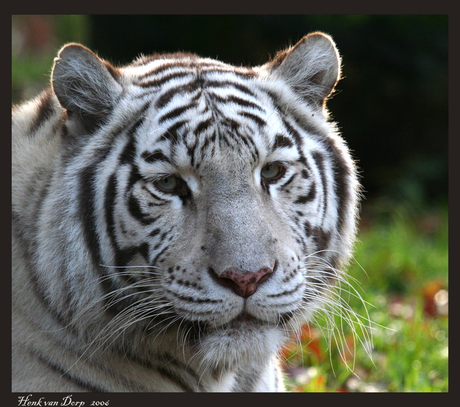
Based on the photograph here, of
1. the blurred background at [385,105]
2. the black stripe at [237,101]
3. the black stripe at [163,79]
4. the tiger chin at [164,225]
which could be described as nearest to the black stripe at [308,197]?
the tiger chin at [164,225]

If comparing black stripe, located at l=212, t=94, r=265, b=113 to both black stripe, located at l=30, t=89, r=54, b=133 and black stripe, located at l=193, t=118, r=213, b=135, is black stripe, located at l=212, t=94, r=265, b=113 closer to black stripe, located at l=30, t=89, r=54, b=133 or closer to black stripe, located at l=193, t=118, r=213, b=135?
black stripe, located at l=193, t=118, r=213, b=135

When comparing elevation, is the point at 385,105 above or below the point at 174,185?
above

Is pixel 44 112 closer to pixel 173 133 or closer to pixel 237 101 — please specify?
pixel 173 133

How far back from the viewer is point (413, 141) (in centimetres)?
791

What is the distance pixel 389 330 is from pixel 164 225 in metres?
2.35

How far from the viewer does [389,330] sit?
12.9 feet

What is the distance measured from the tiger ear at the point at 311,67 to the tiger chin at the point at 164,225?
1 centimetres

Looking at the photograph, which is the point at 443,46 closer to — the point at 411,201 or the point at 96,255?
the point at 411,201

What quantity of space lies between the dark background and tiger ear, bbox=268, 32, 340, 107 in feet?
14.3

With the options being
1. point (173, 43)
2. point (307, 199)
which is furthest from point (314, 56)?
point (173, 43)

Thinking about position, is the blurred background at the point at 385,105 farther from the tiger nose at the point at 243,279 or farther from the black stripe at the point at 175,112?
the black stripe at the point at 175,112

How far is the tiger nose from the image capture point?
201 cm

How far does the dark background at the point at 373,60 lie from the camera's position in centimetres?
689

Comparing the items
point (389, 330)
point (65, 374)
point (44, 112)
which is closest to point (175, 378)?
point (65, 374)
